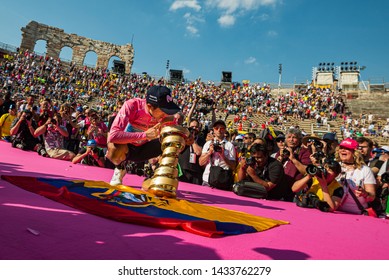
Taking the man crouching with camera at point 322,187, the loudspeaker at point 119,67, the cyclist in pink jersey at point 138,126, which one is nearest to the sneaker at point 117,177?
the cyclist in pink jersey at point 138,126

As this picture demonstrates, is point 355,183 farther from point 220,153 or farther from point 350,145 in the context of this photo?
point 220,153

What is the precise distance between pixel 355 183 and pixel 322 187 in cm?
64

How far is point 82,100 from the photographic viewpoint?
1104 inches

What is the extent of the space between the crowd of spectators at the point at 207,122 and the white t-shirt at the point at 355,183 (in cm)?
2

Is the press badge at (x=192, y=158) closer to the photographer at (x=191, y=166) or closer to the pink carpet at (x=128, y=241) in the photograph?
the photographer at (x=191, y=166)

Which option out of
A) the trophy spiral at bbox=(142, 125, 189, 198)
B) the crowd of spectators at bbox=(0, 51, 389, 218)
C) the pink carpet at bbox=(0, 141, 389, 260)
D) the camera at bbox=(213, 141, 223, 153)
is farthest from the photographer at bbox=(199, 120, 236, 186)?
the pink carpet at bbox=(0, 141, 389, 260)

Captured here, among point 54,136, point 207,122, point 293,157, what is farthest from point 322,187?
point 207,122

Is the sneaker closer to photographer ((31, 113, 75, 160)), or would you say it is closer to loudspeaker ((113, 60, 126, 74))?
photographer ((31, 113, 75, 160))

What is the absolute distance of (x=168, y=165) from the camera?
2.79 meters

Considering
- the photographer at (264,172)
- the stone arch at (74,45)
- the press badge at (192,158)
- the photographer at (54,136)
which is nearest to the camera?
the photographer at (264,172)

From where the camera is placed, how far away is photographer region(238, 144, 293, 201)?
14.4 feet

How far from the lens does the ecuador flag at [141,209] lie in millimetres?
1840

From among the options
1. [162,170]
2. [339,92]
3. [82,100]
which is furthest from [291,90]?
[162,170]

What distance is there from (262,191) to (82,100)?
2715cm
